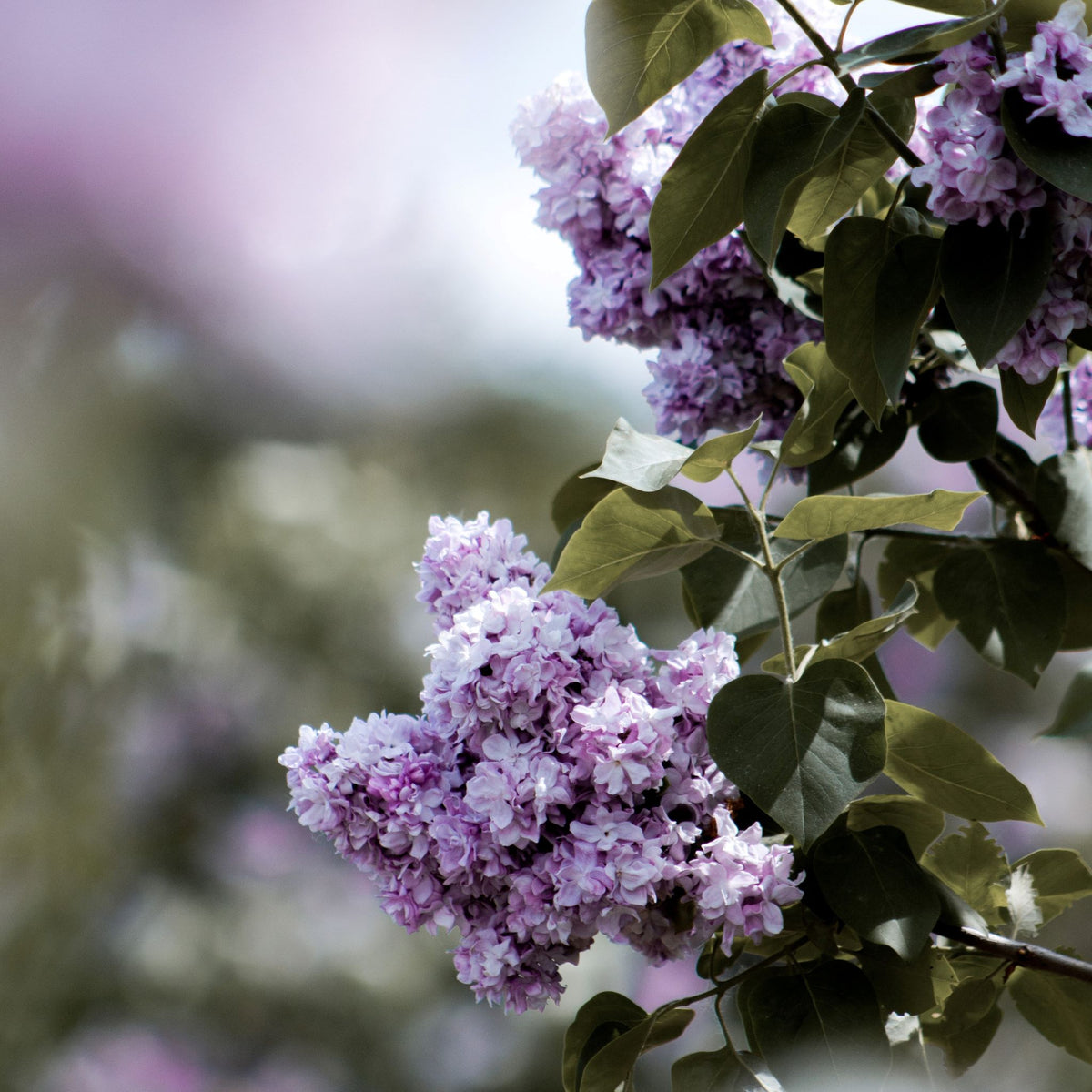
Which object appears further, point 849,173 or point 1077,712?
point 1077,712

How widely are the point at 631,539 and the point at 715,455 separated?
0.03 metres

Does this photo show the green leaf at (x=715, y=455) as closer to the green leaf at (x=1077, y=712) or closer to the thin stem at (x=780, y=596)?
the thin stem at (x=780, y=596)

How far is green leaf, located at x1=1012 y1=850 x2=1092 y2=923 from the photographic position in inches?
12.8

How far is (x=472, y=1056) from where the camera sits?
1228mm

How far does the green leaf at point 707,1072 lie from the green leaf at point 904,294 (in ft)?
0.49

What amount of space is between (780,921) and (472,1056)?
1.08 meters

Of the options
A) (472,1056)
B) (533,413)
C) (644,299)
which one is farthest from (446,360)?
(644,299)

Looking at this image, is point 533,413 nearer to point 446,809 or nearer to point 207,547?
point 207,547

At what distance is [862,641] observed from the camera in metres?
0.26

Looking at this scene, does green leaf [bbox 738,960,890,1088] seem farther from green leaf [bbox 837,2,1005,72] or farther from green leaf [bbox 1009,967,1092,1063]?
green leaf [bbox 837,2,1005,72]

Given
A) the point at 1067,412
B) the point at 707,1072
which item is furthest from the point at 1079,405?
the point at 707,1072

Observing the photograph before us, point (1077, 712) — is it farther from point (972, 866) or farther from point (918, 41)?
point (918, 41)

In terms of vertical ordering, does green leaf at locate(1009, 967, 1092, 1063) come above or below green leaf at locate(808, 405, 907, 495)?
below

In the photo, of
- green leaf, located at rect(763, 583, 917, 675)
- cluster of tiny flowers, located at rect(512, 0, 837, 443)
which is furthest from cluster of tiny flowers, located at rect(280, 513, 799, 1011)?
cluster of tiny flowers, located at rect(512, 0, 837, 443)
